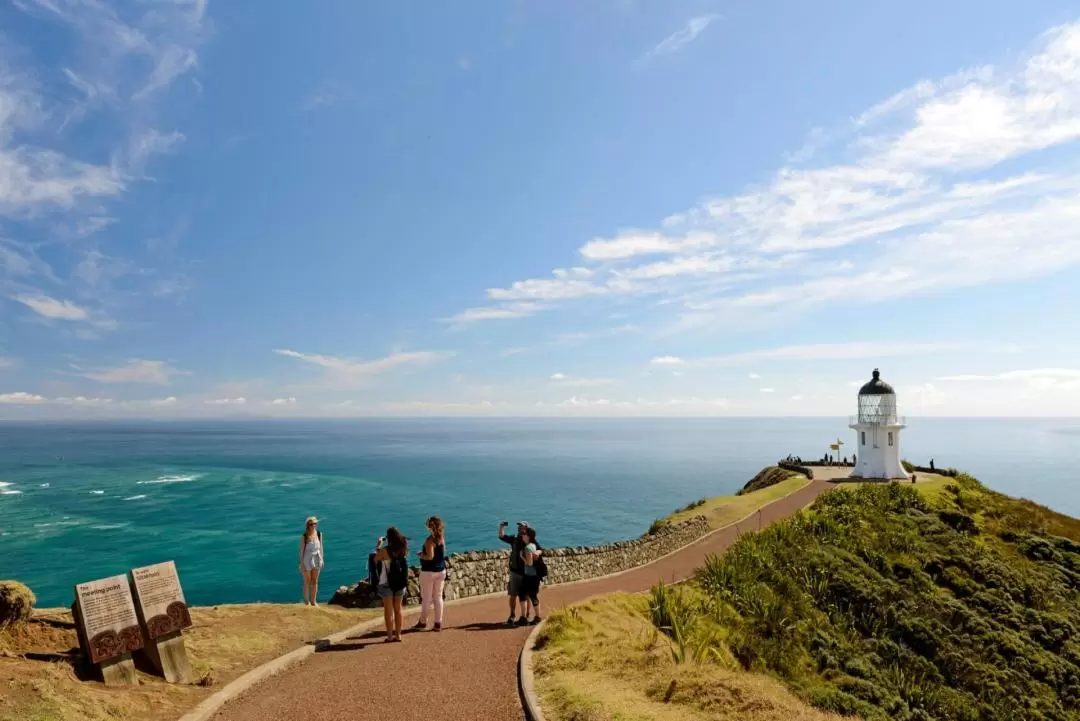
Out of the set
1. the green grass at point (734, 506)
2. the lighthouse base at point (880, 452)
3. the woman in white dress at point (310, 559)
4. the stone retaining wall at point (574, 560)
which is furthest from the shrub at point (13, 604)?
the lighthouse base at point (880, 452)

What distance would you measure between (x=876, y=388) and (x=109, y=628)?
4689cm

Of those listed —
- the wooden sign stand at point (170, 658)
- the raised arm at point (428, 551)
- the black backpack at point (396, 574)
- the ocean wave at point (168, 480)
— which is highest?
the raised arm at point (428, 551)

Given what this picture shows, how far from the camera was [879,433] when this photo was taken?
42.4m

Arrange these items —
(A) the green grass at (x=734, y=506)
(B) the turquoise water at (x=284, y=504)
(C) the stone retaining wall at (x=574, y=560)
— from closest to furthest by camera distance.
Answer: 1. (C) the stone retaining wall at (x=574, y=560)
2. (A) the green grass at (x=734, y=506)
3. (B) the turquoise water at (x=284, y=504)

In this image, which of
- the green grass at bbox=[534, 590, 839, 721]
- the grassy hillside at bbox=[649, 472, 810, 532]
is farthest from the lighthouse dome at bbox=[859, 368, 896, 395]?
the green grass at bbox=[534, 590, 839, 721]

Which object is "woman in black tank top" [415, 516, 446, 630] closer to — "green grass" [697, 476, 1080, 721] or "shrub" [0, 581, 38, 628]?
"shrub" [0, 581, 38, 628]

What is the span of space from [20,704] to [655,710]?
302 inches

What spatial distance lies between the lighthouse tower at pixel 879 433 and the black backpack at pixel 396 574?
4059 cm

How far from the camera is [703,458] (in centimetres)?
14838

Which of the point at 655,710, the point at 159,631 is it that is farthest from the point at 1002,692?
the point at 159,631

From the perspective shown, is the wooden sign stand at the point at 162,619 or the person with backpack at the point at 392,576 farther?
the person with backpack at the point at 392,576

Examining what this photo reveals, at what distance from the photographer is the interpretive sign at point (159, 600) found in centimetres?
902

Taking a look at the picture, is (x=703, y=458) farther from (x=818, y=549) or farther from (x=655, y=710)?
(x=655, y=710)

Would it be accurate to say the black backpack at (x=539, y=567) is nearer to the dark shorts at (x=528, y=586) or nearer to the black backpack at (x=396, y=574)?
the dark shorts at (x=528, y=586)
